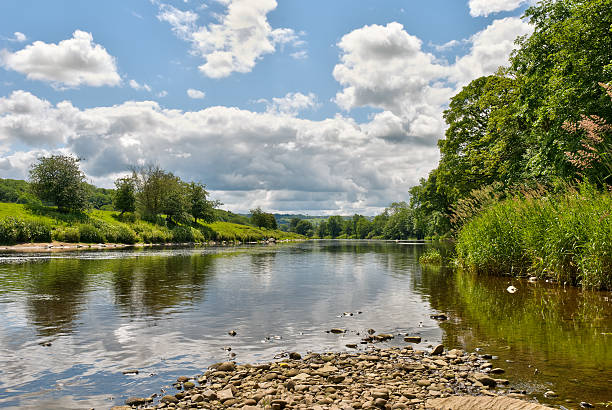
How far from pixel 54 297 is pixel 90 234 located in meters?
52.3

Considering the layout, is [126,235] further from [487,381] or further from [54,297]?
[487,381]

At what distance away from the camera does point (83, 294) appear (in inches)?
641

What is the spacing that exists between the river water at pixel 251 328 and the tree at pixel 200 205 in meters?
88.3

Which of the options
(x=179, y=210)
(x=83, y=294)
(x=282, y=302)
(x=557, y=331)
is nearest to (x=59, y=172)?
(x=179, y=210)

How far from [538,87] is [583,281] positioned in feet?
57.9

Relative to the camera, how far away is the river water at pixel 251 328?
6.81m

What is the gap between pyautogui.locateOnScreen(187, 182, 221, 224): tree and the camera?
10625cm

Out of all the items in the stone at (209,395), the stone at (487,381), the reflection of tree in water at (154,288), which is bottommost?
the reflection of tree in water at (154,288)

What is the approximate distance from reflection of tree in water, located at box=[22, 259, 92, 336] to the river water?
0.08m

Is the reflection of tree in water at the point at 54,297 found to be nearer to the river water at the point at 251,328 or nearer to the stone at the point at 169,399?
the river water at the point at 251,328

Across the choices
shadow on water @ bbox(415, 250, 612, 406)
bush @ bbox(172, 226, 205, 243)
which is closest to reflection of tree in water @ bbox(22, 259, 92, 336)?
shadow on water @ bbox(415, 250, 612, 406)

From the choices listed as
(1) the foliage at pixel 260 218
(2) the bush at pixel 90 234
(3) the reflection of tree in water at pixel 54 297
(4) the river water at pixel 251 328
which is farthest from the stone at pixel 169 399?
(1) the foliage at pixel 260 218

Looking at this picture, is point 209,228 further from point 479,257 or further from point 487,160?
point 479,257

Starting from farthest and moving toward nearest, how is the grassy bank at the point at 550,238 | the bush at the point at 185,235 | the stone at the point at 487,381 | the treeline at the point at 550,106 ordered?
1. the bush at the point at 185,235
2. the treeline at the point at 550,106
3. the grassy bank at the point at 550,238
4. the stone at the point at 487,381
